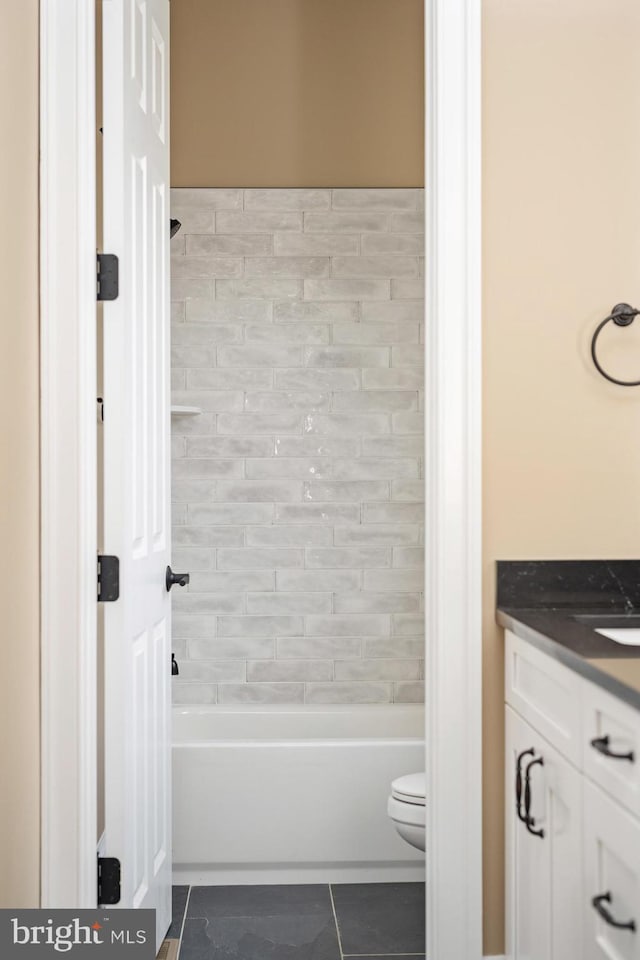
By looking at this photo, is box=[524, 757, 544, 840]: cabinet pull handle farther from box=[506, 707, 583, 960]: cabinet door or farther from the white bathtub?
the white bathtub

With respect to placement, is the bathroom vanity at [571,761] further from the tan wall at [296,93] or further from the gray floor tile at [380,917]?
the tan wall at [296,93]

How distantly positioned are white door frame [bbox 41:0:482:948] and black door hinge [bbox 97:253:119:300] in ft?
0.09

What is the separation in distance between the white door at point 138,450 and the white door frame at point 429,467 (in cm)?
4

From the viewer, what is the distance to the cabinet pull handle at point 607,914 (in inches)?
49.3

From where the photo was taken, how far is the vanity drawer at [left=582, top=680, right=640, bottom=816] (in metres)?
1.25

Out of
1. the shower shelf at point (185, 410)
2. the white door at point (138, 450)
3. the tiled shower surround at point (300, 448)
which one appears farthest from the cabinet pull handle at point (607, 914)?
the shower shelf at point (185, 410)

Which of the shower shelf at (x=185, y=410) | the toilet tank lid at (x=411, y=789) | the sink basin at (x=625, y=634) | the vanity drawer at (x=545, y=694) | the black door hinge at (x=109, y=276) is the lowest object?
the toilet tank lid at (x=411, y=789)

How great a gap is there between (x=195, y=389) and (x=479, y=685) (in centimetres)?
Answer: 190

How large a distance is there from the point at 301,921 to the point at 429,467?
1468 millimetres

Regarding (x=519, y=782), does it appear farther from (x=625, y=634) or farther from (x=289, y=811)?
(x=289, y=811)

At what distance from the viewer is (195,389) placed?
348cm

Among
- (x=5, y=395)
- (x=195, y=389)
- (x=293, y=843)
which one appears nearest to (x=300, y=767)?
(x=293, y=843)

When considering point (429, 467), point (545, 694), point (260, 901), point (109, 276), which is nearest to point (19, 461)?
point (109, 276)

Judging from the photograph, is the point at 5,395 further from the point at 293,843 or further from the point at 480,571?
the point at 293,843
